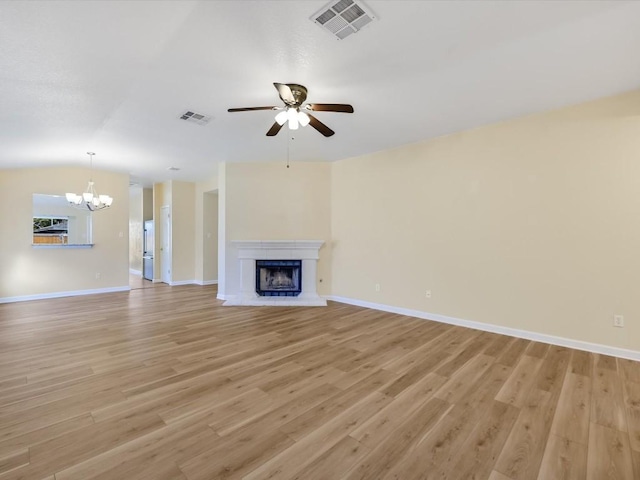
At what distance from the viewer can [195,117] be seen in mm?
3756

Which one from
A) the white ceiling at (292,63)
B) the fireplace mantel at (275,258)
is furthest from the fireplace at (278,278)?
the white ceiling at (292,63)

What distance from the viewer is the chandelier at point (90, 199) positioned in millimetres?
5559

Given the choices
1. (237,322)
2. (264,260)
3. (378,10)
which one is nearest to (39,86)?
(378,10)

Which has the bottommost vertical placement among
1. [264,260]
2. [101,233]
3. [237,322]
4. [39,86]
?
[237,322]

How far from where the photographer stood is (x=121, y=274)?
7.11m

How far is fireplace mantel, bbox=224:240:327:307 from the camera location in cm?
566

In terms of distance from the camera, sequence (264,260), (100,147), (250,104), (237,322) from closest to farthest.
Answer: (250,104) < (237,322) < (100,147) < (264,260)

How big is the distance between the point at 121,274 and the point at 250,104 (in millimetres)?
5954

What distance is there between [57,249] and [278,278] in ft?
15.7

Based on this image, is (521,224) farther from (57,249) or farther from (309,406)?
(57,249)

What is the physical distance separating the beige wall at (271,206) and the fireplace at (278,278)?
1.48ft

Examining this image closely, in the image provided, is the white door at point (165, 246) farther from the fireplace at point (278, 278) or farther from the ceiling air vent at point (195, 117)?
the ceiling air vent at point (195, 117)

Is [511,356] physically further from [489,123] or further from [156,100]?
[156,100]

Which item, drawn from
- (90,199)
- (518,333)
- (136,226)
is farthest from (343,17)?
(136,226)
